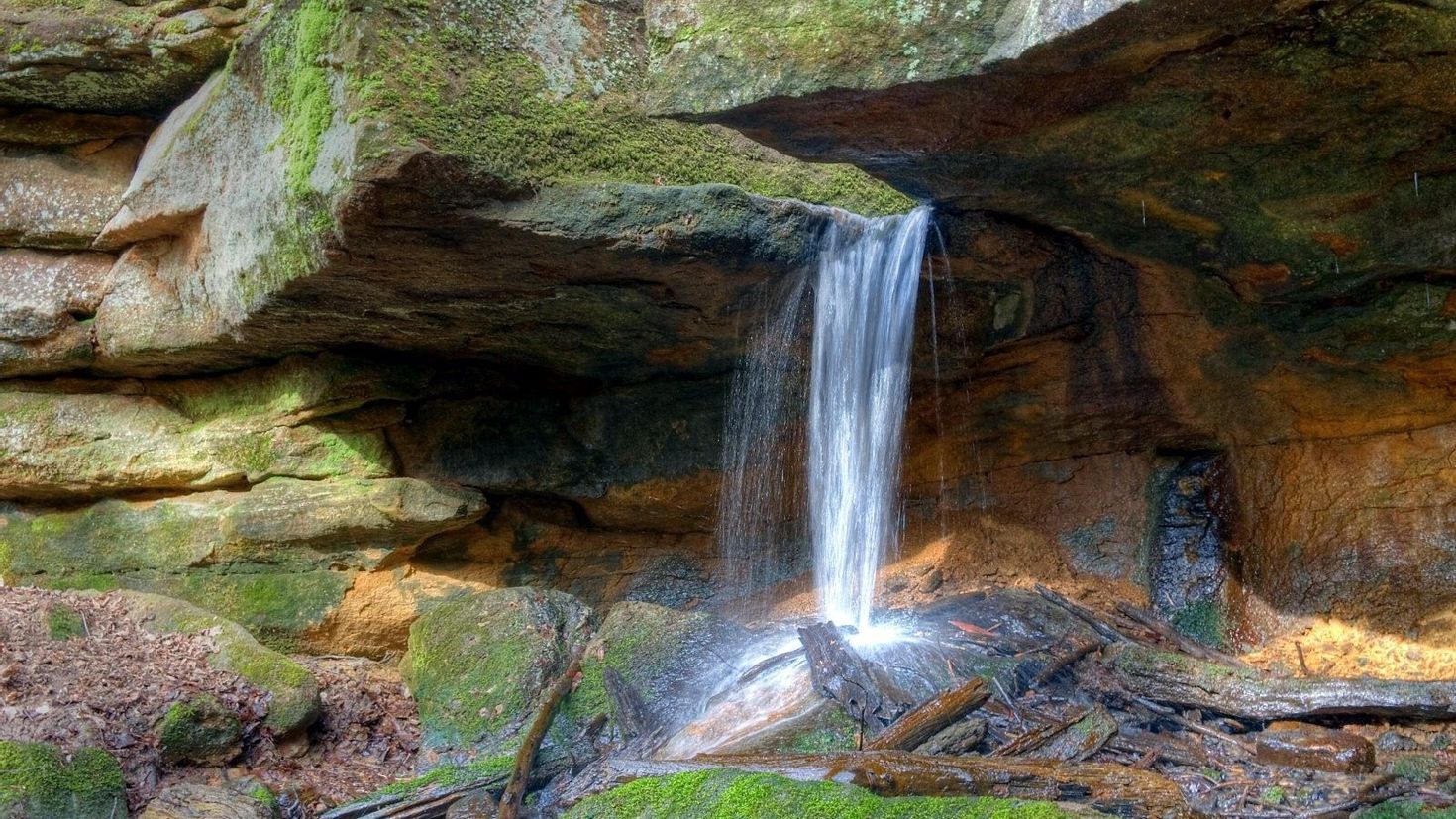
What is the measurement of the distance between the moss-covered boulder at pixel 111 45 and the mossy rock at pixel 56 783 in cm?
457

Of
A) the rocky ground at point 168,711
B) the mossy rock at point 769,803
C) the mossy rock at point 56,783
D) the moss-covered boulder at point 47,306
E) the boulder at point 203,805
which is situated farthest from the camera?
the moss-covered boulder at point 47,306

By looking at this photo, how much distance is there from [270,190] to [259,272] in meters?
0.51

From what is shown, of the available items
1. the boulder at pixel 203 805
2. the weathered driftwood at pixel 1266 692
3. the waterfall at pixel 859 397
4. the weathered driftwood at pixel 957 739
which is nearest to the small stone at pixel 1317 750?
the weathered driftwood at pixel 1266 692

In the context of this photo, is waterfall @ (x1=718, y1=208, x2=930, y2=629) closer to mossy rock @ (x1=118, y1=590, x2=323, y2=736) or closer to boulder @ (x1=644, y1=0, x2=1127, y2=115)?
boulder @ (x1=644, y1=0, x2=1127, y2=115)

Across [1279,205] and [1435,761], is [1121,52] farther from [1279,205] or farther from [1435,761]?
[1435,761]

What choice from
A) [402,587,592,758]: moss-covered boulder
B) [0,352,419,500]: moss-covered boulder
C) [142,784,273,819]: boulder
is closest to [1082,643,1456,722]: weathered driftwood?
[402,587,592,758]: moss-covered boulder

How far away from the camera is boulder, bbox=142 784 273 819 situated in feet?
17.5

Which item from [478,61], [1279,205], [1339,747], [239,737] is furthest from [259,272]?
[1339,747]

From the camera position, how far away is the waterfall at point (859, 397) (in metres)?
6.84

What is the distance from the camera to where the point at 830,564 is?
8.23m

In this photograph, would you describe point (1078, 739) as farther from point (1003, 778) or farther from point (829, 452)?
point (829, 452)

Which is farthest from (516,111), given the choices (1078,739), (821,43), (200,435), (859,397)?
(1078,739)

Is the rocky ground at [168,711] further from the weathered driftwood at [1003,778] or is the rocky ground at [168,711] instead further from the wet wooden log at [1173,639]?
the wet wooden log at [1173,639]

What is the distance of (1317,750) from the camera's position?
5293 mm
